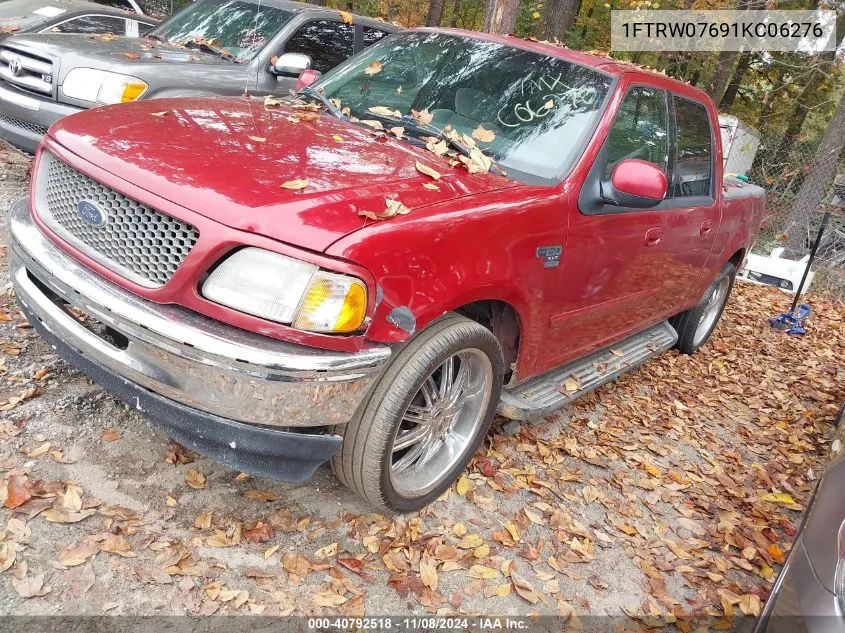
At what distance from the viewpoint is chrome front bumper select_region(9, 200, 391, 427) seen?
209 cm

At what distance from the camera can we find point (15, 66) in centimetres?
532

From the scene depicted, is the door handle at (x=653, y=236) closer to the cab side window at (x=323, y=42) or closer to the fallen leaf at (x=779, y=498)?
the fallen leaf at (x=779, y=498)

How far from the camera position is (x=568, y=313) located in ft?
10.8

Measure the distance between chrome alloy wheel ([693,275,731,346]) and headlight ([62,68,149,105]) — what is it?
5020mm

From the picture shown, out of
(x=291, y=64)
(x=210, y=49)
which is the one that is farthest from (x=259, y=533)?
(x=210, y=49)

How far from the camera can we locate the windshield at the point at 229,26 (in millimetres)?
6074

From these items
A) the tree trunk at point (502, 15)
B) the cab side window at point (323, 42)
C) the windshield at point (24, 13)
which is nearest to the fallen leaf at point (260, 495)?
the cab side window at point (323, 42)

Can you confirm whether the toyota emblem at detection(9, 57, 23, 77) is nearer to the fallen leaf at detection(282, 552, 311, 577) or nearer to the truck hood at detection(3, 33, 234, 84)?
the truck hood at detection(3, 33, 234, 84)

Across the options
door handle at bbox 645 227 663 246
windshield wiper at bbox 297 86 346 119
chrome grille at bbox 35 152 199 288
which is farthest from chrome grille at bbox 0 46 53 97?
Result: door handle at bbox 645 227 663 246

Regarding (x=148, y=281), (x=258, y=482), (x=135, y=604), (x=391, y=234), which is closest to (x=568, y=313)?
(x=391, y=234)

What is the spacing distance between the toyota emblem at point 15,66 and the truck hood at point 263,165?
119 inches

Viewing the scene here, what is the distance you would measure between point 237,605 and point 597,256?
2268 millimetres

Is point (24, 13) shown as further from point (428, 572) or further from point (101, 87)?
point (428, 572)

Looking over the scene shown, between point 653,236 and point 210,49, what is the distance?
4.54 meters
